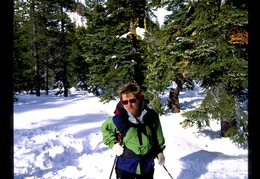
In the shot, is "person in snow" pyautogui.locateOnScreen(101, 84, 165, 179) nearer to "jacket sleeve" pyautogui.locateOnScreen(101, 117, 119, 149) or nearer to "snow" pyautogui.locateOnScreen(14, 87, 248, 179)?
"jacket sleeve" pyautogui.locateOnScreen(101, 117, 119, 149)

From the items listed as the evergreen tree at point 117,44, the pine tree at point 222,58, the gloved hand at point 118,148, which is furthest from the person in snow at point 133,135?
the evergreen tree at point 117,44

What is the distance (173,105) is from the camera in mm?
13016

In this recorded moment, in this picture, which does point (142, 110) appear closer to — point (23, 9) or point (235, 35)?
point (235, 35)

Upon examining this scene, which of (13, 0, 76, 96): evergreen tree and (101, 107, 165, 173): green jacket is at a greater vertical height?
(13, 0, 76, 96): evergreen tree

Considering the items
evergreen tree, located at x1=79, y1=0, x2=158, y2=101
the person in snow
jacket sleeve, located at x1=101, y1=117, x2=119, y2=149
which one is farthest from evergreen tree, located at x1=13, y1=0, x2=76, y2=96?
the person in snow

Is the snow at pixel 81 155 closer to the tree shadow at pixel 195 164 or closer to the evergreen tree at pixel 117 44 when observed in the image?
the tree shadow at pixel 195 164

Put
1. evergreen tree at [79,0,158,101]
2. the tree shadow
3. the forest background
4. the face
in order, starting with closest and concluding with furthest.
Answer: the face → the tree shadow → the forest background → evergreen tree at [79,0,158,101]

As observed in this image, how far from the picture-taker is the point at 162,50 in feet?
21.4

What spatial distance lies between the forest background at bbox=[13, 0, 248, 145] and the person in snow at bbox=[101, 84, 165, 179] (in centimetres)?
353

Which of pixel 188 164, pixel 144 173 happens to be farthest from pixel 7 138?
pixel 188 164

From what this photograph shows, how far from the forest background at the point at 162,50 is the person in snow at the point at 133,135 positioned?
11.6 feet

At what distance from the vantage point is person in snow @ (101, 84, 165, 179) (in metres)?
2.39

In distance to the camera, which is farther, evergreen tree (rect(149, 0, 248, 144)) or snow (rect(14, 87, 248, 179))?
evergreen tree (rect(149, 0, 248, 144))

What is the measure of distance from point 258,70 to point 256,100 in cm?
25
